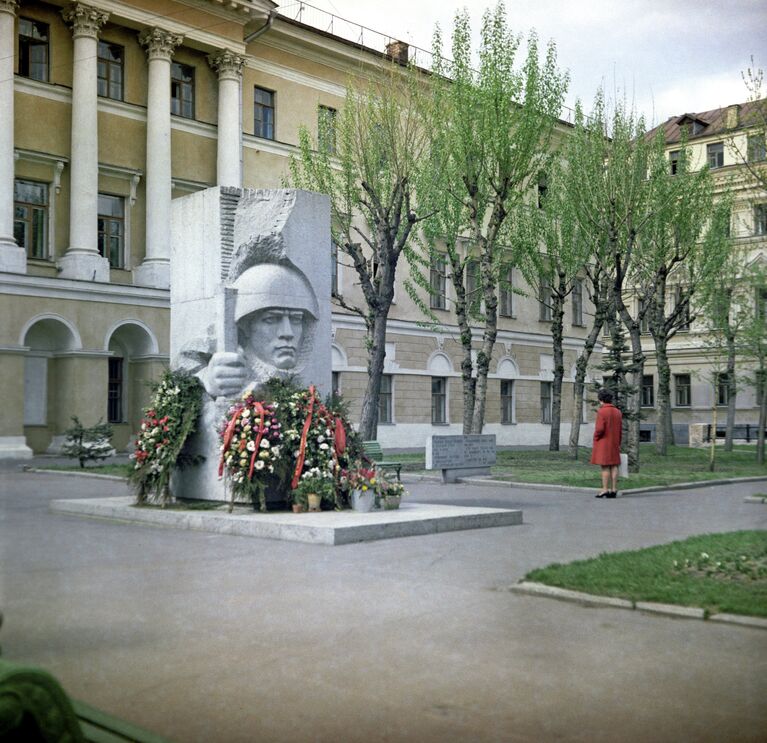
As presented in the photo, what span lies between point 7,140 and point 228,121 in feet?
28.1

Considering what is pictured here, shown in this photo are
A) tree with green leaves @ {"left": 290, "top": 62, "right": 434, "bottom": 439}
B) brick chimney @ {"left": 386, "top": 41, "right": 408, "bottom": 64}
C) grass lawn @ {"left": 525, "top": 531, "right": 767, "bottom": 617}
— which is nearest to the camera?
grass lawn @ {"left": 525, "top": 531, "right": 767, "bottom": 617}

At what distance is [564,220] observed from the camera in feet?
108

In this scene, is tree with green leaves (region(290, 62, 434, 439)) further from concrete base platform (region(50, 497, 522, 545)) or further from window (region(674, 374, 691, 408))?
window (region(674, 374, 691, 408))

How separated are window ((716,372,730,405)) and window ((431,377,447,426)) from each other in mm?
14738

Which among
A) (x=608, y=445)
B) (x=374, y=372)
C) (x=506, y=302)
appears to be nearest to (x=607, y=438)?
(x=608, y=445)

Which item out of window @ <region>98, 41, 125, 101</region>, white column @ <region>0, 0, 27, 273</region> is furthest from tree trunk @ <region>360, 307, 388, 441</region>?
window @ <region>98, 41, 125, 101</region>

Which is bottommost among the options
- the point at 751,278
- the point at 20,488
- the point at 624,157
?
the point at 20,488

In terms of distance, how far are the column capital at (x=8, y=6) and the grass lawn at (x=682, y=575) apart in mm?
27038

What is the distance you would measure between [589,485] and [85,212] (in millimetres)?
19656

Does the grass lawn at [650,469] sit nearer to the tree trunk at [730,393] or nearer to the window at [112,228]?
the tree trunk at [730,393]

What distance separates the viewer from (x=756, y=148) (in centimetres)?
1098

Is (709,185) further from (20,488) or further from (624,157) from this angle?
(20,488)

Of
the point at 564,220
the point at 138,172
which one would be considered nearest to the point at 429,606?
the point at 564,220

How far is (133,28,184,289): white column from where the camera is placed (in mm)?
33844
